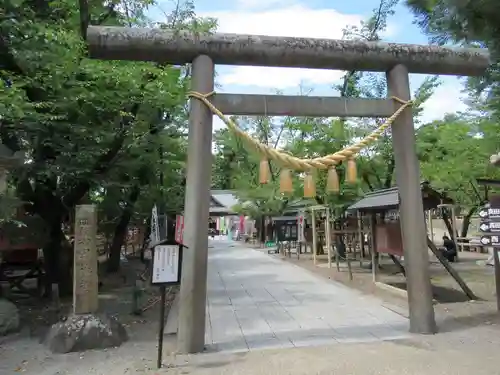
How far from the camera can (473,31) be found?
573cm

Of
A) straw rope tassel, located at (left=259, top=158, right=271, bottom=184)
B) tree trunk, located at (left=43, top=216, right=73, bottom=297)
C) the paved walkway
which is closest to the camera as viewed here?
straw rope tassel, located at (left=259, top=158, right=271, bottom=184)

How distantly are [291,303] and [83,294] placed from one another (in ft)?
14.7

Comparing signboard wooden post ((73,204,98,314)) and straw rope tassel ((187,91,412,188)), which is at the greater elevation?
straw rope tassel ((187,91,412,188))

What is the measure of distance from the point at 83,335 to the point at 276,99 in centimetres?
454

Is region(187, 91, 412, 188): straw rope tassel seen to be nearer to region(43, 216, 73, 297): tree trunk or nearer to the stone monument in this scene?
the stone monument

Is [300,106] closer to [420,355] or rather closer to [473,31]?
[473,31]

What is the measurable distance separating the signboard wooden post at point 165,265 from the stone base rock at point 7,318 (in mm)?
3628

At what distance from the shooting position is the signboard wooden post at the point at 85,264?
648cm

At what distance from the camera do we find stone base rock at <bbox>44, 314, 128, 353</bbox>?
20.2ft

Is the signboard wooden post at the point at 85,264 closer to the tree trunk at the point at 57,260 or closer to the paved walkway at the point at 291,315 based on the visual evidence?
the paved walkway at the point at 291,315

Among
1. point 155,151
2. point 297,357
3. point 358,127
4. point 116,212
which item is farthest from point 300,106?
point 358,127

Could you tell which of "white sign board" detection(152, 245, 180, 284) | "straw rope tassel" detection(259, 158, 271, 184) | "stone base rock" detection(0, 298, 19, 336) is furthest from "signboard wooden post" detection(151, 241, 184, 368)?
"stone base rock" detection(0, 298, 19, 336)

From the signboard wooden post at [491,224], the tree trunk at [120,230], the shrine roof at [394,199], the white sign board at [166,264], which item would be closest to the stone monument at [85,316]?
the white sign board at [166,264]

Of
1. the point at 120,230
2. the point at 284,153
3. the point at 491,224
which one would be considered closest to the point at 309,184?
the point at 284,153
